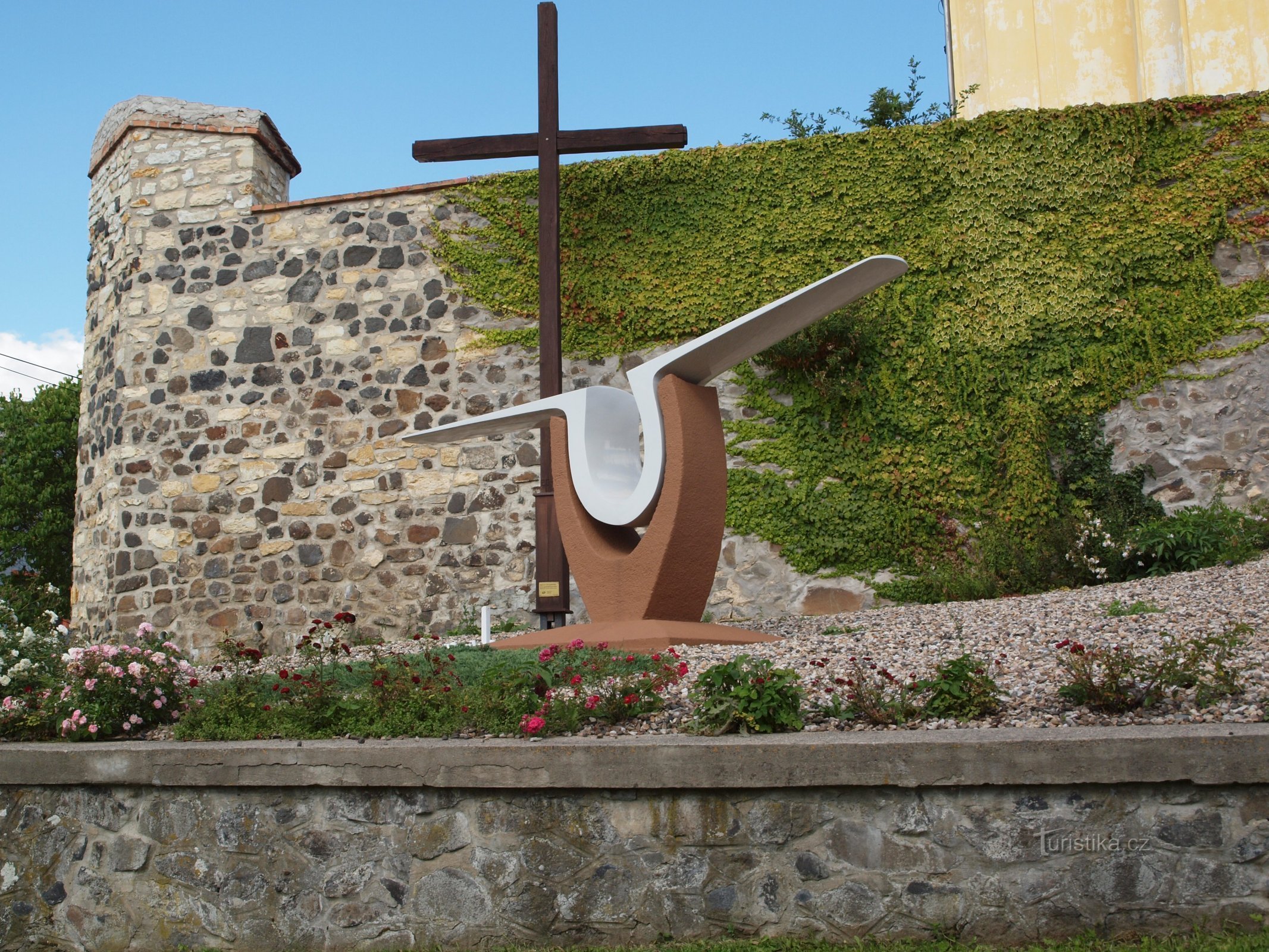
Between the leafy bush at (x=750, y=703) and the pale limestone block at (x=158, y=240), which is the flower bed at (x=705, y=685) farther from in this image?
the pale limestone block at (x=158, y=240)

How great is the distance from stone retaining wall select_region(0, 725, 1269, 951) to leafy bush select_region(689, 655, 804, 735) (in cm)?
21

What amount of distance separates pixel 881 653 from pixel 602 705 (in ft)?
5.05

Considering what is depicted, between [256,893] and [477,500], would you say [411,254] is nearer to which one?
[477,500]

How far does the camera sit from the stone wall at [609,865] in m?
2.97

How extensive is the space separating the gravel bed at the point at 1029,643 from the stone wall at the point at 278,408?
233 centimetres

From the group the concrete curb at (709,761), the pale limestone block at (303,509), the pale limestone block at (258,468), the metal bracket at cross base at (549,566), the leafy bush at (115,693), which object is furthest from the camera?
the pale limestone block at (258,468)

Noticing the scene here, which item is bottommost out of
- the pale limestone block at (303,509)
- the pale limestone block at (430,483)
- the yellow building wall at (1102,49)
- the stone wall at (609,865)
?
the stone wall at (609,865)

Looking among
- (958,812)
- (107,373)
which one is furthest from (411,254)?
(958,812)

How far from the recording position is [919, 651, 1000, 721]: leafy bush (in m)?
3.66

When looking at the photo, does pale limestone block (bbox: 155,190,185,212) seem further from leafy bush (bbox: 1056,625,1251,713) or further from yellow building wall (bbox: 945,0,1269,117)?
yellow building wall (bbox: 945,0,1269,117)

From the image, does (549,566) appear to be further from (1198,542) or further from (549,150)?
(1198,542)

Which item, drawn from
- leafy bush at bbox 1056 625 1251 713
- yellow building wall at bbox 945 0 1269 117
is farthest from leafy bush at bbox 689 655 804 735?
yellow building wall at bbox 945 0 1269 117

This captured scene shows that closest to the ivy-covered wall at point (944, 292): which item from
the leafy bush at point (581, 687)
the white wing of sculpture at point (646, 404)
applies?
the white wing of sculpture at point (646, 404)

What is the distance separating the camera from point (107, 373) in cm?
1024
